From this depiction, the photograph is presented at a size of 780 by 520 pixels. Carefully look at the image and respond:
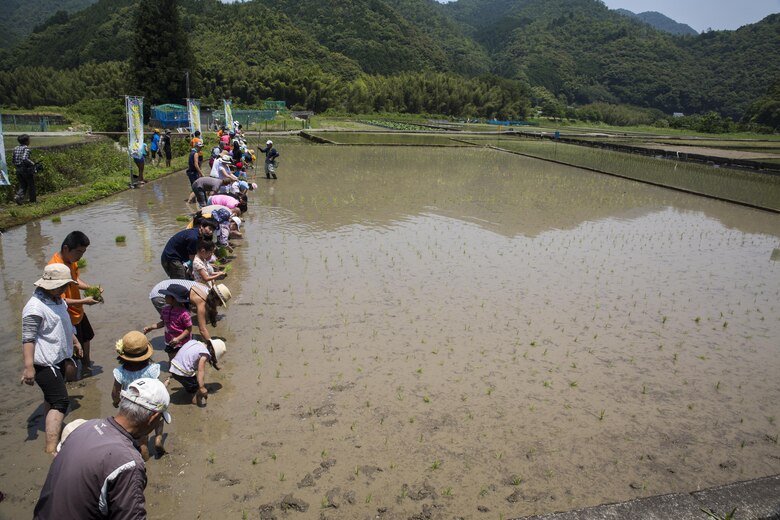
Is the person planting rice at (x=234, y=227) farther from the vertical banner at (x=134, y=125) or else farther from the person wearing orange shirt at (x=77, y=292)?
the vertical banner at (x=134, y=125)

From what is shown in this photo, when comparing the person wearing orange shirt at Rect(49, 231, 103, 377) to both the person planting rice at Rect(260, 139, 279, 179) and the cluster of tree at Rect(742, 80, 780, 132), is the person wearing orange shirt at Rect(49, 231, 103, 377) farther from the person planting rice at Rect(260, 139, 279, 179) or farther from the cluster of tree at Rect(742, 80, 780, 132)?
the cluster of tree at Rect(742, 80, 780, 132)

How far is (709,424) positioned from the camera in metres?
4.88

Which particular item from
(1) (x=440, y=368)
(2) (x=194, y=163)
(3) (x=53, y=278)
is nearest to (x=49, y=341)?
(3) (x=53, y=278)

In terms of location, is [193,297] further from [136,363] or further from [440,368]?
[440,368]

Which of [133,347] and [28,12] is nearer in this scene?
[133,347]

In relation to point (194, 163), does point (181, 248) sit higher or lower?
lower

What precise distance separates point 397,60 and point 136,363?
366ft

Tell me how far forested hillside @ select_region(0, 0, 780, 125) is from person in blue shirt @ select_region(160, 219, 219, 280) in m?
44.2

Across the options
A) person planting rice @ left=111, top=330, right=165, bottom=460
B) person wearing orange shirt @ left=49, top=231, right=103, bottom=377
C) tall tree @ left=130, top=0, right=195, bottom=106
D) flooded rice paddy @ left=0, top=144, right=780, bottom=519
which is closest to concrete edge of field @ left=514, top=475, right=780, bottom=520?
flooded rice paddy @ left=0, top=144, right=780, bottom=519

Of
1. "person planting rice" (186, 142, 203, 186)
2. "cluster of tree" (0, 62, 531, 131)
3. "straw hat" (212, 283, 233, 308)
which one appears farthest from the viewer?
"cluster of tree" (0, 62, 531, 131)


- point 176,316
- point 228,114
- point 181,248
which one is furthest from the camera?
point 228,114

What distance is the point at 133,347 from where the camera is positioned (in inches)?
147

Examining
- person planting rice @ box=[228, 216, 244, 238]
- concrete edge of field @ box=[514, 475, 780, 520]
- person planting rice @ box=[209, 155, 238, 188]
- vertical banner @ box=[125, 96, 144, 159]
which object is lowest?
concrete edge of field @ box=[514, 475, 780, 520]

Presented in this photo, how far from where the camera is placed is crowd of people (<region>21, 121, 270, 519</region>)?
2236 mm
